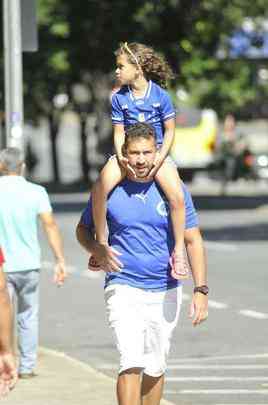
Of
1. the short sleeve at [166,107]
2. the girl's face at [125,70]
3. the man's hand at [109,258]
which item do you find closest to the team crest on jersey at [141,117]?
the short sleeve at [166,107]

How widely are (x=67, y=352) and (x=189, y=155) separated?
167 ft

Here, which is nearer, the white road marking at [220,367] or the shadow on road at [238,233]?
the white road marking at [220,367]

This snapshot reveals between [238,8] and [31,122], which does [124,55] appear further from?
[31,122]

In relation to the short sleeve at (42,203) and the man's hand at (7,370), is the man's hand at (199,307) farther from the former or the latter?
the short sleeve at (42,203)

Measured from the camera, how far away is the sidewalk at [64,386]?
36.6 ft

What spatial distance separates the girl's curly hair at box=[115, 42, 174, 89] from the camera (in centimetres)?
862

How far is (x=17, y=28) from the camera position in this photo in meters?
14.0

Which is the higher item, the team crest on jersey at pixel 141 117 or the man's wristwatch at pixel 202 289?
the team crest on jersey at pixel 141 117

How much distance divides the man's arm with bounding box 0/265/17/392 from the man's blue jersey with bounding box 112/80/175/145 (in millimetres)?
2151

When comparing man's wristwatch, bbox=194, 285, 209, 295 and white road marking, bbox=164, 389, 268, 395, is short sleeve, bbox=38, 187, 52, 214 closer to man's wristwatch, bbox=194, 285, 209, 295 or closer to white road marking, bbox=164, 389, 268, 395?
white road marking, bbox=164, 389, 268, 395

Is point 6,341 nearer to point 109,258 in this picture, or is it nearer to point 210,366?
point 109,258

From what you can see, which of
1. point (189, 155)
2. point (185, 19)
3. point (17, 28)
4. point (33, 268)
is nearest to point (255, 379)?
point (33, 268)

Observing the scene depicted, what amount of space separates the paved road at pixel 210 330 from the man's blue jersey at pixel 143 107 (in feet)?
10.7

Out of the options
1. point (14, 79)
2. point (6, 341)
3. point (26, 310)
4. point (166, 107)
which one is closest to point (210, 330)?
point (14, 79)
